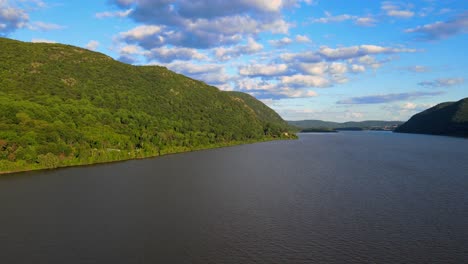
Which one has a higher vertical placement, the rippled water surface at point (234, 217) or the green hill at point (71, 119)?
the green hill at point (71, 119)

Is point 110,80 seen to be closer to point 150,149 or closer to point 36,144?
point 150,149

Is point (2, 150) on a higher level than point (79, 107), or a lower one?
lower

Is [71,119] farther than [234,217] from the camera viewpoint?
Yes

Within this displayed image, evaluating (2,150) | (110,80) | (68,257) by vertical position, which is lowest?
(68,257)

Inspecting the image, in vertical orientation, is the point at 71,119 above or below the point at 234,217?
above

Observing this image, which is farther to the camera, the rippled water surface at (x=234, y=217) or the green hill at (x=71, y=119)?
the green hill at (x=71, y=119)

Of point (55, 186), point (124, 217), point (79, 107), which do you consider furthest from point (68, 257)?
point (79, 107)

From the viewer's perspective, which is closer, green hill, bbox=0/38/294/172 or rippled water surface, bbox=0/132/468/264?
rippled water surface, bbox=0/132/468/264

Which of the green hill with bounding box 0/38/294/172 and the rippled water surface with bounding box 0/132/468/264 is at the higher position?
the green hill with bounding box 0/38/294/172
